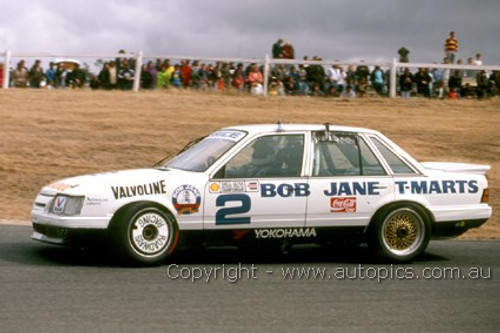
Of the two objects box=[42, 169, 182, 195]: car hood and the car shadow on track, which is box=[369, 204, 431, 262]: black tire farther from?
box=[42, 169, 182, 195]: car hood

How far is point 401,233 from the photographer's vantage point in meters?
10.0

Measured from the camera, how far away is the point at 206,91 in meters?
25.7

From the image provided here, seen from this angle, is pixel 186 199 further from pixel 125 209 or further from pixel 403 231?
pixel 403 231

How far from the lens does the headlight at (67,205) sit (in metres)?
9.17

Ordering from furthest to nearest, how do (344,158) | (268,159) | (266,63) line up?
(266,63) → (344,158) → (268,159)

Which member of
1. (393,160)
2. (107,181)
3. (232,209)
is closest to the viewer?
(107,181)

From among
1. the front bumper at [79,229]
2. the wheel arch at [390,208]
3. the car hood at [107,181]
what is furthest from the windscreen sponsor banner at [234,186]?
the wheel arch at [390,208]

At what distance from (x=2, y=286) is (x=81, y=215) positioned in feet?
4.27

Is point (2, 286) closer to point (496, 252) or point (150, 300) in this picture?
point (150, 300)

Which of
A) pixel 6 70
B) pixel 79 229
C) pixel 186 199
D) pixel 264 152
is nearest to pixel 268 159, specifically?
pixel 264 152

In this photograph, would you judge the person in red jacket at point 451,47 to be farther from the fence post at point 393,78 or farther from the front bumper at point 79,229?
the front bumper at point 79,229

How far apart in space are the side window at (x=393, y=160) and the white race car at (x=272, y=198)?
10 millimetres

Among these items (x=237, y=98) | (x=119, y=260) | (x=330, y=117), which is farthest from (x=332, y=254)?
(x=237, y=98)

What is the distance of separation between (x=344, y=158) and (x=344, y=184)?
351 mm
